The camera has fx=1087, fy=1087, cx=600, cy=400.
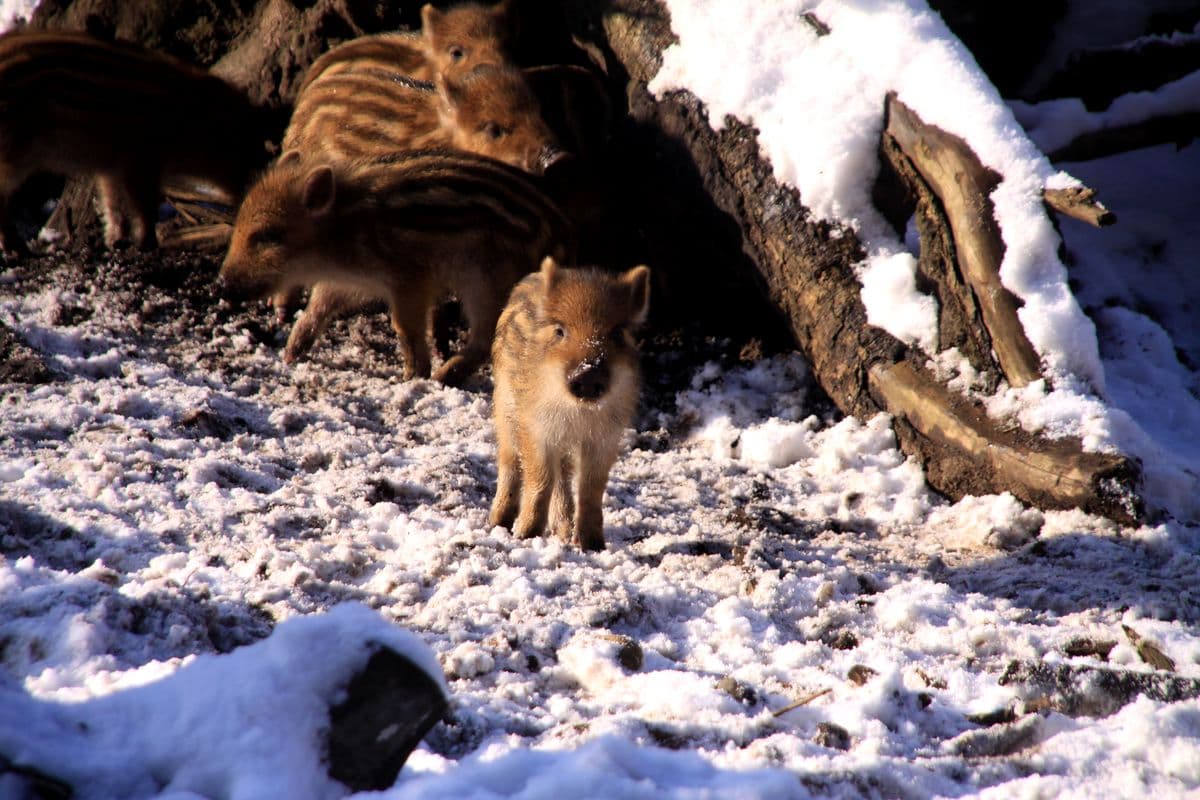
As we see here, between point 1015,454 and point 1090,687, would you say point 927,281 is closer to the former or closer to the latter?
point 1015,454

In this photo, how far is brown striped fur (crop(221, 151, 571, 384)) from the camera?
5.47 m

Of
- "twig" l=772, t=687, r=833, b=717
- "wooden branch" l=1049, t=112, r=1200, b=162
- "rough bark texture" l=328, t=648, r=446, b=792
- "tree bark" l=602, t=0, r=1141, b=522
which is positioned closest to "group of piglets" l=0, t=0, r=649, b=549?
"tree bark" l=602, t=0, r=1141, b=522

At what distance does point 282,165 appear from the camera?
19.1 ft

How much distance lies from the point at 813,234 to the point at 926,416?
0.97m

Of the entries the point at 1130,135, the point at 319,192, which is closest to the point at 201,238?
the point at 319,192

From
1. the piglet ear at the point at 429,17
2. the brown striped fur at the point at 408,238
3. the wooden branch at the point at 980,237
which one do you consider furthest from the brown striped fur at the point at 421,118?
the wooden branch at the point at 980,237

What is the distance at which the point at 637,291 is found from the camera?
4238 millimetres

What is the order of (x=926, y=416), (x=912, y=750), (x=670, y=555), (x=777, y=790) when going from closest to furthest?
(x=777, y=790) < (x=912, y=750) < (x=670, y=555) < (x=926, y=416)

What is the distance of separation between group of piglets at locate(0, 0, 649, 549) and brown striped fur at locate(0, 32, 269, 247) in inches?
0.4

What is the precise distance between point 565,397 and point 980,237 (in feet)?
5.52

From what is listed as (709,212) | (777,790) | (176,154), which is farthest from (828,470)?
(176,154)

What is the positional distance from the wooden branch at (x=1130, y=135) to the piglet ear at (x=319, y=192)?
3.86 m

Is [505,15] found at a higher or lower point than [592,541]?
higher

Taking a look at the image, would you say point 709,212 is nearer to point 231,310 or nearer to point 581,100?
point 581,100
